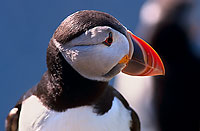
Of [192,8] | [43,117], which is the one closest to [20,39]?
[192,8]

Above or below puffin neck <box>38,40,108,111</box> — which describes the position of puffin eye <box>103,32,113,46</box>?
above

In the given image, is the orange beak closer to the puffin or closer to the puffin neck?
the puffin

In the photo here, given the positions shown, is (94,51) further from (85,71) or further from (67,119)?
(67,119)

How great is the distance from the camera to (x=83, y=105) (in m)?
1.04

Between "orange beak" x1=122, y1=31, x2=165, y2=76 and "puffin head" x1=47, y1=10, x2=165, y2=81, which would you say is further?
"orange beak" x1=122, y1=31, x2=165, y2=76

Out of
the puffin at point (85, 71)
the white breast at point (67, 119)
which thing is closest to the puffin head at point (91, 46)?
the puffin at point (85, 71)

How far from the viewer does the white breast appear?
1.04 m

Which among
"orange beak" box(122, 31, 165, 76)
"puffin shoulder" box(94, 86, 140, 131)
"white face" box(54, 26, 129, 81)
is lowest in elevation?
"puffin shoulder" box(94, 86, 140, 131)

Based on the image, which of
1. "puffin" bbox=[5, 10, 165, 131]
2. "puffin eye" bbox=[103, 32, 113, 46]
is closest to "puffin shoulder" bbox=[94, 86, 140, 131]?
"puffin" bbox=[5, 10, 165, 131]

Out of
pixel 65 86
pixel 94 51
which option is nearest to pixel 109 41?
pixel 94 51

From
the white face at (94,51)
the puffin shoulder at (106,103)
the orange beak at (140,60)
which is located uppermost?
the white face at (94,51)

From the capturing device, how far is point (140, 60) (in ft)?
3.54

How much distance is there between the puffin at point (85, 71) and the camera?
96 cm

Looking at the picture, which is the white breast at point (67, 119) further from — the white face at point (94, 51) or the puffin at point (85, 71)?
the white face at point (94, 51)
